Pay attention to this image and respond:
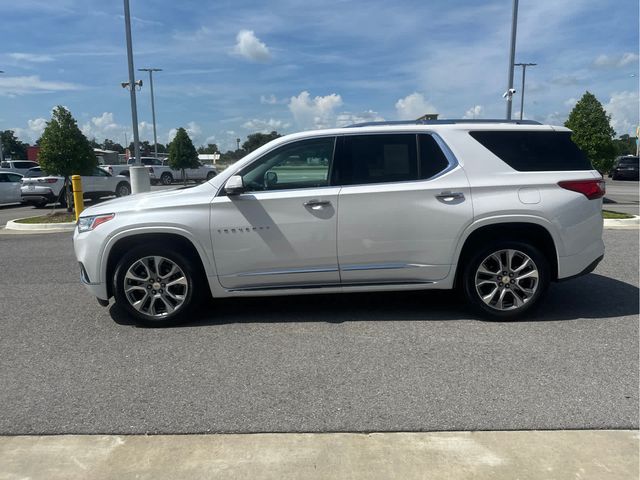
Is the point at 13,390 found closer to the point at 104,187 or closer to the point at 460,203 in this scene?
the point at 460,203

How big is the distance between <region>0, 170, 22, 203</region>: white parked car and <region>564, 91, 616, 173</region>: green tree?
19.4 meters

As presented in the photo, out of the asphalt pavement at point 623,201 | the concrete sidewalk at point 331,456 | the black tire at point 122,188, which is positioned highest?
the black tire at point 122,188

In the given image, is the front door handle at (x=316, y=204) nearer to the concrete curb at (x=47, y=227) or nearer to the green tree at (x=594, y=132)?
the concrete curb at (x=47, y=227)

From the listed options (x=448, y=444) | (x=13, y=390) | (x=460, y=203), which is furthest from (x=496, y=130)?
(x=13, y=390)

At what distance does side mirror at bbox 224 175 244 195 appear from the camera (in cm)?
451

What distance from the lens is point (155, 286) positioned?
4746 mm

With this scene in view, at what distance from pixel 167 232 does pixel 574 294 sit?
4433mm

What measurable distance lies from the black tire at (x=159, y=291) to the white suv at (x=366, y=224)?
1cm

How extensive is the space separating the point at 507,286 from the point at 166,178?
1304 inches

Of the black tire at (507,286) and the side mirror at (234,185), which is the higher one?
the side mirror at (234,185)

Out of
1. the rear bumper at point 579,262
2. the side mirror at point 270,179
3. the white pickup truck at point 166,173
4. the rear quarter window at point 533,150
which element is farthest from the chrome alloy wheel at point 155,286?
the white pickup truck at point 166,173

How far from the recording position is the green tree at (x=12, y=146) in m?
82.3

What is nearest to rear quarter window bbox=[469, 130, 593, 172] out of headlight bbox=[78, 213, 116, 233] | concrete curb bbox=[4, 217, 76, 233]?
headlight bbox=[78, 213, 116, 233]

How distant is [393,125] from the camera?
491 centimetres
